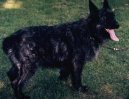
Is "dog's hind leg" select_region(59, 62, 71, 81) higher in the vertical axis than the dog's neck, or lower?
lower

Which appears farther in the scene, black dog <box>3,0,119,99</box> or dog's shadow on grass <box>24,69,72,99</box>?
dog's shadow on grass <box>24,69,72,99</box>

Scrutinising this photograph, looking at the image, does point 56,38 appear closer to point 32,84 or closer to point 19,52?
point 19,52

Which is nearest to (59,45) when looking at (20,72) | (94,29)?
(94,29)

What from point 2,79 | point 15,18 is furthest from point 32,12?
point 2,79

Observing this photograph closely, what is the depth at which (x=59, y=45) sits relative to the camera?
7.23m

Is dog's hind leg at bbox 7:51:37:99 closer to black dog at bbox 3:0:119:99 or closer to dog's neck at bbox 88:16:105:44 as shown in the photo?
black dog at bbox 3:0:119:99

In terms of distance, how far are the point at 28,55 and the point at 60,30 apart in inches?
35.4

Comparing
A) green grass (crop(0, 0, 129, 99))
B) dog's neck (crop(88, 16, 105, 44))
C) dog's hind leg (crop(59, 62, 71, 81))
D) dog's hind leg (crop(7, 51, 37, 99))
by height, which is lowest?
green grass (crop(0, 0, 129, 99))

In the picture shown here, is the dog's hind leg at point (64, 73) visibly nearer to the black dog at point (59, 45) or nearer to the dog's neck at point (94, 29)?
the black dog at point (59, 45)

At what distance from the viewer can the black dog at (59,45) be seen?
696 cm

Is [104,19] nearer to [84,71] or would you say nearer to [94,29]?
[94,29]

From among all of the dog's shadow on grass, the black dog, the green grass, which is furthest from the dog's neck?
the dog's shadow on grass

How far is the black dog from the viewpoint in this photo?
6.96m

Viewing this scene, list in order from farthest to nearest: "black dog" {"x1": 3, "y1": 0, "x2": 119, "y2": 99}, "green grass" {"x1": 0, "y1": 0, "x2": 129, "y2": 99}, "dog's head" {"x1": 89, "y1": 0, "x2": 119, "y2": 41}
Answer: "green grass" {"x1": 0, "y1": 0, "x2": 129, "y2": 99} → "dog's head" {"x1": 89, "y1": 0, "x2": 119, "y2": 41} → "black dog" {"x1": 3, "y1": 0, "x2": 119, "y2": 99}
